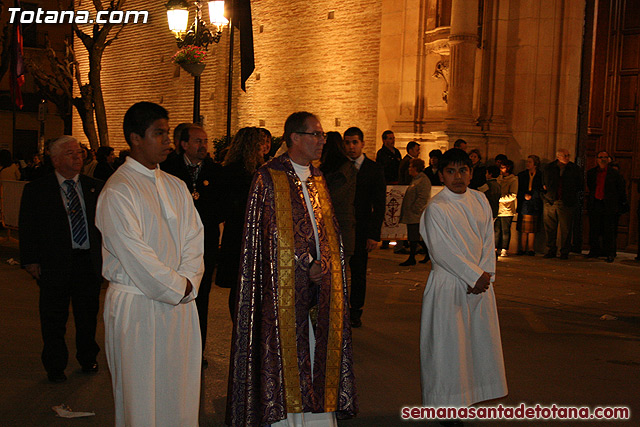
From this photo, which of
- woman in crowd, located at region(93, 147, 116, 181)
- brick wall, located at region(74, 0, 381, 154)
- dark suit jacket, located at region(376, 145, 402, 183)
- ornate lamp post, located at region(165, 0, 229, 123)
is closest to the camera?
woman in crowd, located at region(93, 147, 116, 181)

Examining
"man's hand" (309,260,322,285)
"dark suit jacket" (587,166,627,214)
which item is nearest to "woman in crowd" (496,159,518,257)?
"dark suit jacket" (587,166,627,214)

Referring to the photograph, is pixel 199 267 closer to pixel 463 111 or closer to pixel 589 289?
pixel 589 289

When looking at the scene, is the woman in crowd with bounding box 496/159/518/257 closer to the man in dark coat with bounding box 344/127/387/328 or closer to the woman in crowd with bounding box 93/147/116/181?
the man in dark coat with bounding box 344/127/387/328

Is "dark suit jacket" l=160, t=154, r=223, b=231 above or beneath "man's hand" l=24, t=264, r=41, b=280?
above

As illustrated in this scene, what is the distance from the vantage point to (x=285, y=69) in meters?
22.3

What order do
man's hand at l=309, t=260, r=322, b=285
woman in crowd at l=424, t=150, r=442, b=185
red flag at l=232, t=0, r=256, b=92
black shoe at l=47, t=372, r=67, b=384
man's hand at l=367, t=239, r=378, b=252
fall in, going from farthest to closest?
woman in crowd at l=424, t=150, r=442, b=185 → red flag at l=232, t=0, r=256, b=92 → man's hand at l=367, t=239, r=378, b=252 → black shoe at l=47, t=372, r=67, b=384 → man's hand at l=309, t=260, r=322, b=285

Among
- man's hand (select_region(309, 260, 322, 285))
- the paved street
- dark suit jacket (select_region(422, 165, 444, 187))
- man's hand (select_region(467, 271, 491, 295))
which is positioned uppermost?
dark suit jacket (select_region(422, 165, 444, 187))

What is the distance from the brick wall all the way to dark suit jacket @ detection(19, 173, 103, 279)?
1312 centimetres

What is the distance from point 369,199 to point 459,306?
3.28 meters

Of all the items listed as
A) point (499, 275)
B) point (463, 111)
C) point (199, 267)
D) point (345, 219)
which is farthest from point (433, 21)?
point (199, 267)

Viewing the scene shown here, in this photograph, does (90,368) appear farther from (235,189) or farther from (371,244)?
(371,244)

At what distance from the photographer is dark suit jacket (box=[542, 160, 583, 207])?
1401cm

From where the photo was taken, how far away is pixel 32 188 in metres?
6.34

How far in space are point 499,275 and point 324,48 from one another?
35.1ft
